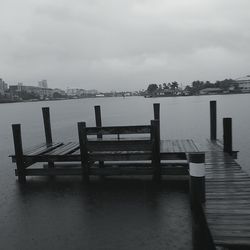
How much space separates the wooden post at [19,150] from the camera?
437 inches

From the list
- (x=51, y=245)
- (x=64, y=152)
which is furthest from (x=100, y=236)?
(x=64, y=152)

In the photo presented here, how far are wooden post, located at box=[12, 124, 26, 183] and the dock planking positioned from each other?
19.5 ft

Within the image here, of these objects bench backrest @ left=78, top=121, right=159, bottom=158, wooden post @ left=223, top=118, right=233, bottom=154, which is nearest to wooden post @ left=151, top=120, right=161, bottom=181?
bench backrest @ left=78, top=121, right=159, bottom=158

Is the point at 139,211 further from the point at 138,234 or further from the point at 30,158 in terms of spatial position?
the point at 30,158

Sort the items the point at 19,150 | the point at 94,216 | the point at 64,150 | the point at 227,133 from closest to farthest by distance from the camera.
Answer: the point at 94,216
the point at 19,150
the point at 227,133
the point at 64,150

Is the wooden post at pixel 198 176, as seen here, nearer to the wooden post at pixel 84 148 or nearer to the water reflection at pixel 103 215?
the water reflection at pixel 103 215

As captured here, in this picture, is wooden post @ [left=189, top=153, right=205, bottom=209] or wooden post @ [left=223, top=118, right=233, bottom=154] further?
wooden post @ [left=223, top=118, right=233, bottom=154]

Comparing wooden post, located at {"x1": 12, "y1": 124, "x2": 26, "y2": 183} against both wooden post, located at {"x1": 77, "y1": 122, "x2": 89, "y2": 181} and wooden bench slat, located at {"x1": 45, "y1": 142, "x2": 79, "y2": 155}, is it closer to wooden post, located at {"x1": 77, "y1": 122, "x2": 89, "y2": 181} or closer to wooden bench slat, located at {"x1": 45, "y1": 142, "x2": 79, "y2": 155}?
wooden bench slat, located at {"x1": 45, "y1": 142, "x2": 79, "y2": 155}

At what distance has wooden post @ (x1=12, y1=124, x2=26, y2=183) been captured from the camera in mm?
11094

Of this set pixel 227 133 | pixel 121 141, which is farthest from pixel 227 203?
pixel 227 133

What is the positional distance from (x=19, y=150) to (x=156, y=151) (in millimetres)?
4469

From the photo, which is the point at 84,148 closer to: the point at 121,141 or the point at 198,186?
the point at 121,141

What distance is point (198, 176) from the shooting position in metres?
7.16

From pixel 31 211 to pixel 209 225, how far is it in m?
4.86
